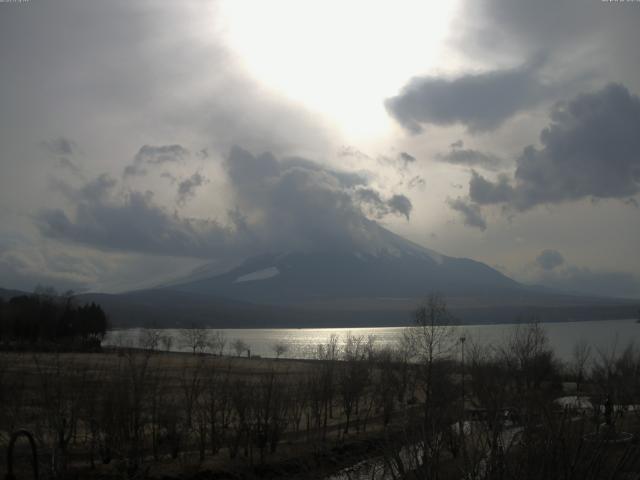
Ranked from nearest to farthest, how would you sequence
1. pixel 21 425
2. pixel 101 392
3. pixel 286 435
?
pixel 21 425
pixel 101 392
pixel 286 435

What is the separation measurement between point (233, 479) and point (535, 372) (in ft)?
104

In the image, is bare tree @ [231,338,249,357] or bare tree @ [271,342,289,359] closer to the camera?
bare tree @ [271,342,289,359]

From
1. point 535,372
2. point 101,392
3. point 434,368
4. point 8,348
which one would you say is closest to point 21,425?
point 101,392

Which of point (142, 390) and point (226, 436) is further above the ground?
point (142, 390)

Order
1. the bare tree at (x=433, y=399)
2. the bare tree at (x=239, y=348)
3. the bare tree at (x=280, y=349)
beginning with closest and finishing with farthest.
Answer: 1. the bare tree at (x=433, y=399)
2. the bare tree at (x=280, y=349)
3. the bare tree at (x=239, y=348)

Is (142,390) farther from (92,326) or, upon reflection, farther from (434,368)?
(92,326)

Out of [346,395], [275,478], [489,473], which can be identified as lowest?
[275,478]

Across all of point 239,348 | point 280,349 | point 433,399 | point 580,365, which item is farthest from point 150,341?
point 433,399

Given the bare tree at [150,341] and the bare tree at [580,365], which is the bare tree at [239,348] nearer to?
the bare tree at [150,341]

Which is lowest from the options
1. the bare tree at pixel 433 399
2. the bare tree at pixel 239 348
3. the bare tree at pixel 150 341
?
the bare tree at pixel 239 348

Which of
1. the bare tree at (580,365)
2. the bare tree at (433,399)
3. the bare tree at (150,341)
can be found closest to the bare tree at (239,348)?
the bare tree at (150,341)

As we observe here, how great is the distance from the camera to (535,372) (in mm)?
52625

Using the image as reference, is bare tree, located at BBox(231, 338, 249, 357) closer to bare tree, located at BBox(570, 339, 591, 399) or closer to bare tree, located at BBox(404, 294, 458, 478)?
bare tree, located at BBox(570, 339, 591, 399)

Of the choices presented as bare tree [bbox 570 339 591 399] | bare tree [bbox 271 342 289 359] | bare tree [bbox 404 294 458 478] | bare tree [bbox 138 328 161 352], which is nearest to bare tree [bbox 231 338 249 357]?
bare tree [bbox 271 342 289 359]
